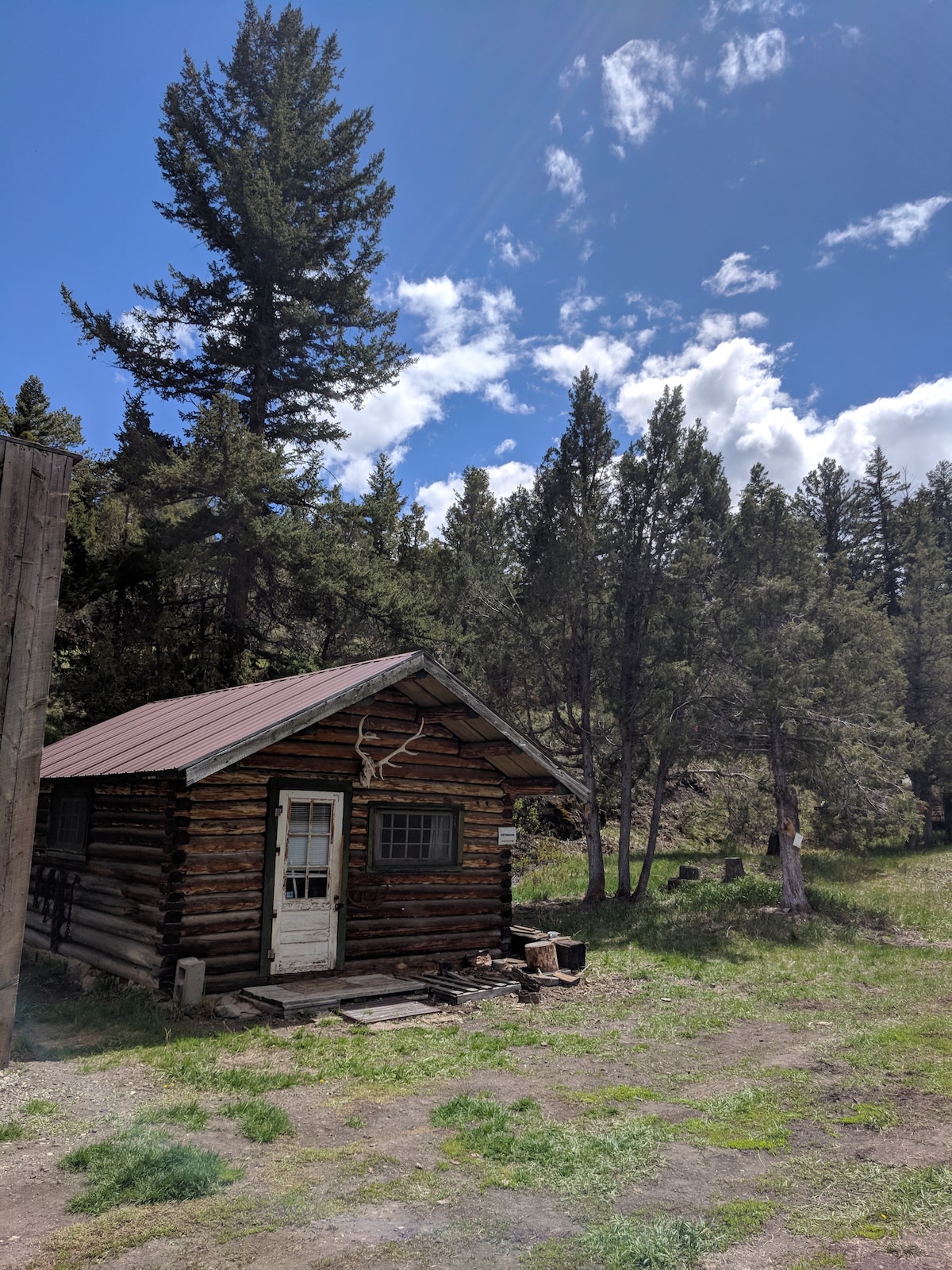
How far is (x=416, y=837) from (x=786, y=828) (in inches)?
418

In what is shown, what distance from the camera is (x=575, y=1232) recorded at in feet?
15.0

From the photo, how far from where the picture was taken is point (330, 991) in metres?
10.1

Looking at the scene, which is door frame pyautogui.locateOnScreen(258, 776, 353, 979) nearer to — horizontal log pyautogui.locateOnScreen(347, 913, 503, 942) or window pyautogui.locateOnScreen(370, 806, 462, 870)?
horizontal log pyautogui.locateOnScreen(347, 913, 503, 942)

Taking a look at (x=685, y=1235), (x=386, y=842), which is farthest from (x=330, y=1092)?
(x=386, y=842)

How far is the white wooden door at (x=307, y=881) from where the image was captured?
10672 mm

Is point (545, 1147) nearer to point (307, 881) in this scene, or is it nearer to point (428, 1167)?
point (428, 1167)

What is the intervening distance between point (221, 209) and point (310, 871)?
65.2 ft

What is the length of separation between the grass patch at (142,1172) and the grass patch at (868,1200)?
344 centimetres

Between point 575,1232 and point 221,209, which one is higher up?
point 221,209

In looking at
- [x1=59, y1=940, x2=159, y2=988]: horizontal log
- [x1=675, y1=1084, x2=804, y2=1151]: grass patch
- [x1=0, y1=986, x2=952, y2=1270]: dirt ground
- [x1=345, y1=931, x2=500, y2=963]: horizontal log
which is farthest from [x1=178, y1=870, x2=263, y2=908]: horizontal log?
[x1=675, y1=1084, x2=804, y2=1151]: grass patch

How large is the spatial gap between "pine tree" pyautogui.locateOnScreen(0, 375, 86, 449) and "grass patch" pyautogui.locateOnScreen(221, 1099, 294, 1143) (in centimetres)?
2013

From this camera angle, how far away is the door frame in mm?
10461

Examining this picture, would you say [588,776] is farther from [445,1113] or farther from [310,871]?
[445,1113]

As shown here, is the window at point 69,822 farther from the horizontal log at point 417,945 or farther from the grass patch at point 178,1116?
the grass patch at point 178,1116
